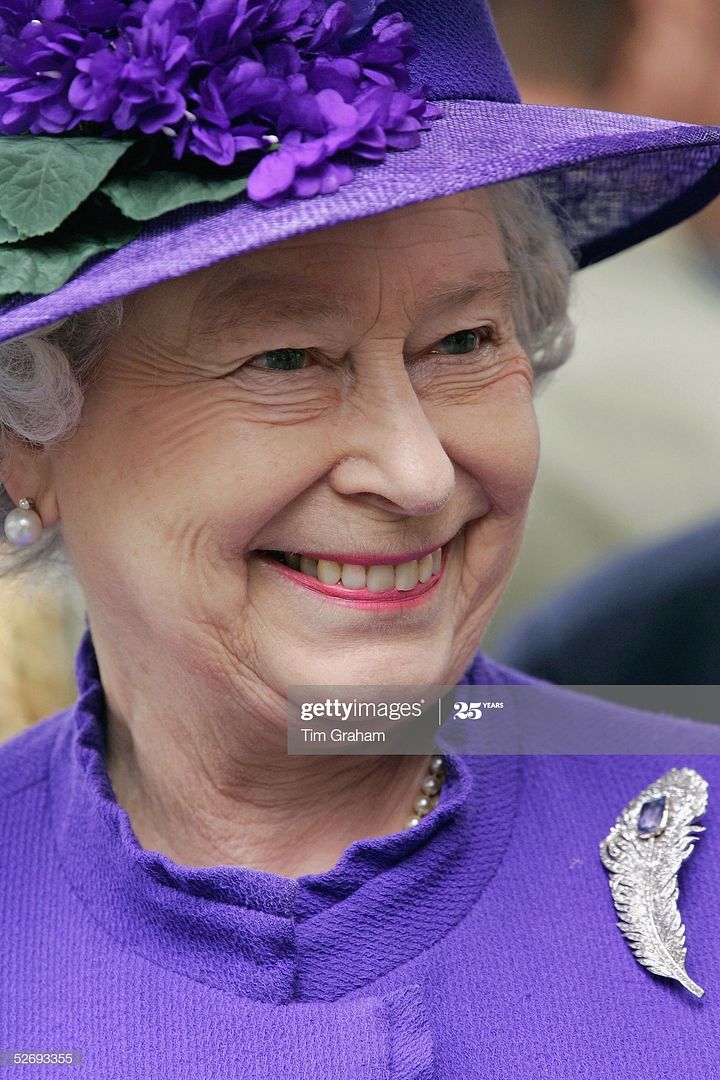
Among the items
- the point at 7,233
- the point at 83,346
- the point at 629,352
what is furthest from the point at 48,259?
the point at 629,352

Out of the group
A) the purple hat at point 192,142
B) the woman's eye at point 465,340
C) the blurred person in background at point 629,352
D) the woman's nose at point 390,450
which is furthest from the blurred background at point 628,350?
the purple hat at point 192,142

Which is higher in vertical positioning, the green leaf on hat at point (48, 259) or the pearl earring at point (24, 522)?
the green leaf on hat at point (48, 259)

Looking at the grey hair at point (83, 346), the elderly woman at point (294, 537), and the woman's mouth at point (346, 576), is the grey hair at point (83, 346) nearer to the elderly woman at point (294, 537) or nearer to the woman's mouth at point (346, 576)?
the elderly woman at point (294, 537)

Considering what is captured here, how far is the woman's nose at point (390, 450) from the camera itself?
1.71 m

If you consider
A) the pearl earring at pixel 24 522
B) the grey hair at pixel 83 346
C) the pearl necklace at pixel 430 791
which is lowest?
the pearl necklace at pixel 430 791

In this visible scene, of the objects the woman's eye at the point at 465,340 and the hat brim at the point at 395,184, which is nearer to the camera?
the hat brim at the point at 395,184

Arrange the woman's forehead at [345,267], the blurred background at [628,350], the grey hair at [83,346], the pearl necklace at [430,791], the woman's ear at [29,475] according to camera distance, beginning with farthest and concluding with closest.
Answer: the blurred background at [628,350] → the pearl necklace at [430,791] → the woman's ear at [29,475] → the grey hair at [83,346] → the woman's forehead at [345,267]

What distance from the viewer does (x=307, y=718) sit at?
1872 millimetres

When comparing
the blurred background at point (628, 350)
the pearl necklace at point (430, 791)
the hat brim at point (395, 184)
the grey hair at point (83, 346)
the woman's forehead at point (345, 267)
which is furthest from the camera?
the blurred background at point (628, 350)

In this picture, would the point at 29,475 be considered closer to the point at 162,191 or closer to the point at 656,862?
the point at 162,191

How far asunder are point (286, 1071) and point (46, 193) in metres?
1.05

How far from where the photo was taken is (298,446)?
1731mm

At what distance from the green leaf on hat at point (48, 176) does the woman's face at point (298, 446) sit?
0.54 feet

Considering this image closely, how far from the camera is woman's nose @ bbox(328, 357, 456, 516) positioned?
1.71 metres
